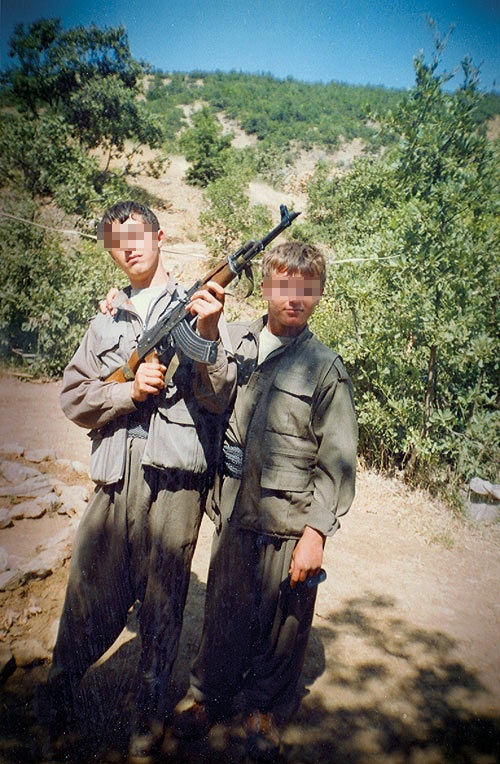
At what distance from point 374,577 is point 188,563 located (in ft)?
7.83

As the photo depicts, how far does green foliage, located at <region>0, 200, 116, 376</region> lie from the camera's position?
23.0 feet

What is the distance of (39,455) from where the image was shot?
454 cm

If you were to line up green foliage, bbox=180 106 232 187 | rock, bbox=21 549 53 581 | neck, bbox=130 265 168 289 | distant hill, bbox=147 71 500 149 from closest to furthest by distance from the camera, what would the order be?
neck, bbox=130 265 168 289
rock, bbox=21 549 53 581
green foliage, bbox=180 106 232 187
distant hill, bbox=147 71 500 149

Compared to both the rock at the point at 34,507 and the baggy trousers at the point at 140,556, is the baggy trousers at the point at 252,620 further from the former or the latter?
the rock at the point at 34,507

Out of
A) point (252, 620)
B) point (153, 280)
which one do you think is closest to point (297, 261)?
point (153, 280)

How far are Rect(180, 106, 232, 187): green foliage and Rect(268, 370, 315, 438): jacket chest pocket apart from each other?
2001cm

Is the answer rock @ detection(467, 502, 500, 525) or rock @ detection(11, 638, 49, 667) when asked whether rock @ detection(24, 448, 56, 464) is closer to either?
rock @ detection(11, 638, 49, 667)

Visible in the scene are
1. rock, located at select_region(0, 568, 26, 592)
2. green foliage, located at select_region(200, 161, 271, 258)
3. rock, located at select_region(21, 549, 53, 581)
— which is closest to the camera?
rock, located at select_region(0, 568, 26, 592)

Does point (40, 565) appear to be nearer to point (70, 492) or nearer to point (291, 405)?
point (70, 492)

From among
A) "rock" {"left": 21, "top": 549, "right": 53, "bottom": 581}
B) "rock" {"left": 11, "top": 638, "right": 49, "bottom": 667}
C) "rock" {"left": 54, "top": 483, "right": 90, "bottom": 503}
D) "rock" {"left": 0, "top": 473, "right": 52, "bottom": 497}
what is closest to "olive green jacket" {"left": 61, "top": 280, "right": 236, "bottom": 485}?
"rock" {"left": 11, "top": 638, "right": 49, "bottom": 667}

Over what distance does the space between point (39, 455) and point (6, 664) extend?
2556 mm

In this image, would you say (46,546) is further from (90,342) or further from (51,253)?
(51,253)

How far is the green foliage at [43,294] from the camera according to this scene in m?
7.02

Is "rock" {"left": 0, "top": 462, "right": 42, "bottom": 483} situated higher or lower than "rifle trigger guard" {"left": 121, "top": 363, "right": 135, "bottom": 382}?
lower
